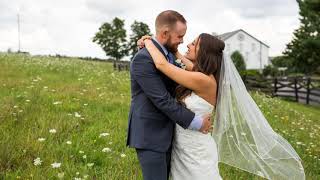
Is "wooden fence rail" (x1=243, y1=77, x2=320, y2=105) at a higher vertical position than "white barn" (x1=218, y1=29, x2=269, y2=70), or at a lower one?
lower

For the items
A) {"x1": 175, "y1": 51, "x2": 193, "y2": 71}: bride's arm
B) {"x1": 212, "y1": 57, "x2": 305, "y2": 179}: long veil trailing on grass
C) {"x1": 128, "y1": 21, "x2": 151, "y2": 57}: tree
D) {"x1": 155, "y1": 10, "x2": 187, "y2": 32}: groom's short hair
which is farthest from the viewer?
{"x1": 128, "y1": 21, "x2": 151, "y2": 57}: tree

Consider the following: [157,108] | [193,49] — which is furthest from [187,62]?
[157,108]

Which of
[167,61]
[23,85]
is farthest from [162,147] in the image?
[23,85]

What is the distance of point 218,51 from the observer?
4402mm

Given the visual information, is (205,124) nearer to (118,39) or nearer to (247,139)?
(247,139)

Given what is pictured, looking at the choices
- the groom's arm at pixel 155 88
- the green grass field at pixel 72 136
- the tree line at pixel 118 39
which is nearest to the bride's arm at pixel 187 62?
the groom's arm at pixel 155 88

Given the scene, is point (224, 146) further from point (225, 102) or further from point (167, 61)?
point (167, 61)

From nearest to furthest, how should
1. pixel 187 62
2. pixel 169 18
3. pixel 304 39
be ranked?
pixel 169 18
pixel 187 62
pixel 304 39

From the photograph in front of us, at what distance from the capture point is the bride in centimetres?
436

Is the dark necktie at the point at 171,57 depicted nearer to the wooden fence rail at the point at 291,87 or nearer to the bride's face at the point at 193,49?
the bride's face at the point at 193,49

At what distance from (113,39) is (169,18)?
86.5 meters

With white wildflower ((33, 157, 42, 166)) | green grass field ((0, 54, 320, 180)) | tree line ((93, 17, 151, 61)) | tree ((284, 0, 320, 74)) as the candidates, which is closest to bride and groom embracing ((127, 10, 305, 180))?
green grass field ((0, 54, 320, 180))

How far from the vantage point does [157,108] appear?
4.30m

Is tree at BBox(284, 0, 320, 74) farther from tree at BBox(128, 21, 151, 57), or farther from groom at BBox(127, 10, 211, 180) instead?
groom at BBox(127, 10, 211, 180)
